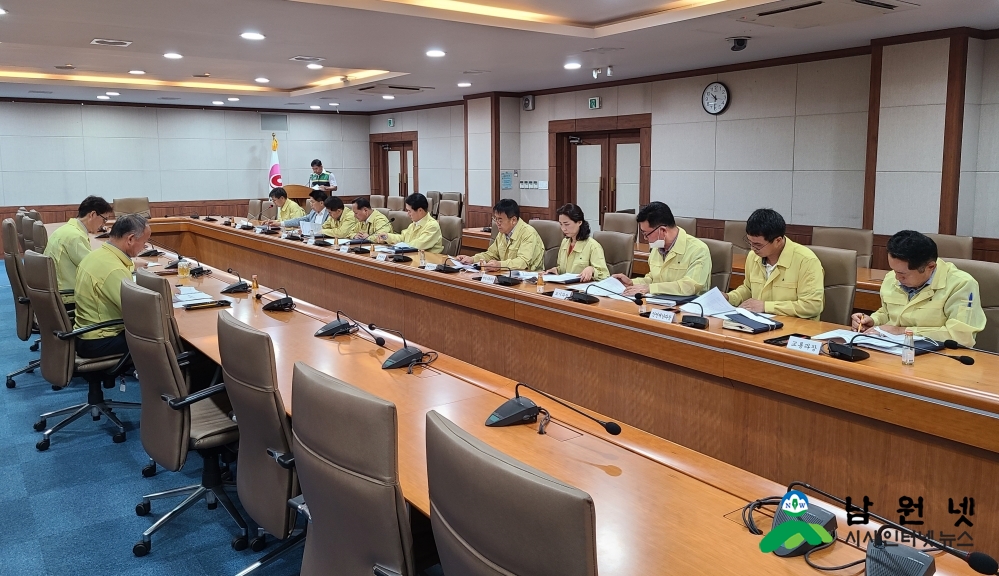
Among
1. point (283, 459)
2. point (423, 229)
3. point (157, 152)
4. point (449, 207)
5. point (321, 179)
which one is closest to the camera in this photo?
point (283, 459)

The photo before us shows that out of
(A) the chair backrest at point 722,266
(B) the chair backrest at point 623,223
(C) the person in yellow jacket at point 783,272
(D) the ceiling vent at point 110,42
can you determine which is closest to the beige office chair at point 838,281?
(C) the person in yellow jacket at point 783,272

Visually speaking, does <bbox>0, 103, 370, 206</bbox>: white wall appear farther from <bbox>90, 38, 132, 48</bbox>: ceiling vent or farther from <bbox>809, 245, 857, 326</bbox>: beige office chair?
<bbox>809, 245, 857, 326</bbox>: beige office chair

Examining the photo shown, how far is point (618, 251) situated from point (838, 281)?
1.57 m

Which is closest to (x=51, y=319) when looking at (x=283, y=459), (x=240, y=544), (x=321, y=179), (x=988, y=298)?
(x=240, y=544)

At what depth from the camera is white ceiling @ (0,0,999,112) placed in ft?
16.1

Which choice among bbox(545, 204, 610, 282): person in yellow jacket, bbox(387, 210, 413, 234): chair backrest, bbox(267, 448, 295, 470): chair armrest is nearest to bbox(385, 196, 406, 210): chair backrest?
bbox(387, 210, 413, 234): chair backrest

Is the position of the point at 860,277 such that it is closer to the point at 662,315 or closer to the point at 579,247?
the point at 579,247

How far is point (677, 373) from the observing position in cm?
302

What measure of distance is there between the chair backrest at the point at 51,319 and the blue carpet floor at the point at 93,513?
0.42m

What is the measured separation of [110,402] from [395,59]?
14.0 ft

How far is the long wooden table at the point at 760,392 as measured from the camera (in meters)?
2.17

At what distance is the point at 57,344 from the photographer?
3699 mm

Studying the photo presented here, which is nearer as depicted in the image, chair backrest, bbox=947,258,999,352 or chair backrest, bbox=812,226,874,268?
chair backrest, bbox=947,258,999,352

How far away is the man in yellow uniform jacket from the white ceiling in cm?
176
